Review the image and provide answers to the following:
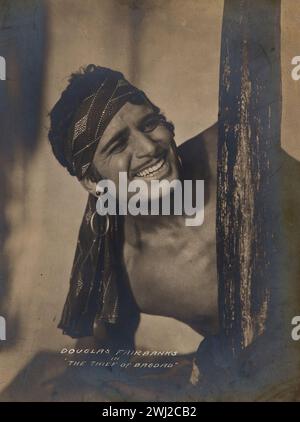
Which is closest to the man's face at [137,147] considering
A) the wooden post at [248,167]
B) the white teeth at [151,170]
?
the white teeth at [151,170]

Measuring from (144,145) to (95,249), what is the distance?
0.51 metres

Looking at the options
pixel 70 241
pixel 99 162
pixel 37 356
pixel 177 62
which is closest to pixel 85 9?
pixel 177 62

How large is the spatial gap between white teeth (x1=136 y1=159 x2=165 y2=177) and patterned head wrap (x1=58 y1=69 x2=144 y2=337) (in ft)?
0.75

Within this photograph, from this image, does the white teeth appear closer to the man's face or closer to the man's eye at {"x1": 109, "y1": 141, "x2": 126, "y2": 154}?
the man's face

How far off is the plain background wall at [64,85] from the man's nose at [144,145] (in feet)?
0.41

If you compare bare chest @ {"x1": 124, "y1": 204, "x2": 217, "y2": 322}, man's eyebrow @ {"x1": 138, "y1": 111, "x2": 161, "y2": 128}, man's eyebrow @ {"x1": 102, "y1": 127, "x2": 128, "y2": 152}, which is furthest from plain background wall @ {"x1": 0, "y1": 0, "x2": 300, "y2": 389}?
bare chest @ {"x1": 124, "y1": 204, "x2": 217, "y2": 322}

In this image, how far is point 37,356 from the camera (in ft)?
10.1

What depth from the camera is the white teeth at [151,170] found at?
10.1ft

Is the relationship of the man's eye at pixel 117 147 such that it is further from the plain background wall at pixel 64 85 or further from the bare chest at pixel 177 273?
the bare chest at pixel 177 273

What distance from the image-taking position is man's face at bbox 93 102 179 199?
307 centimetres

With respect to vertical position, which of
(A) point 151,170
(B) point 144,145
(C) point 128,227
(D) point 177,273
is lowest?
(D) point 177,273

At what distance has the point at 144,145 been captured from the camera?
121 inches

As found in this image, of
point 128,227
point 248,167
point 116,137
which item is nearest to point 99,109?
point 116,137

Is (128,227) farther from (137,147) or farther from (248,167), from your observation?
(248,167)
